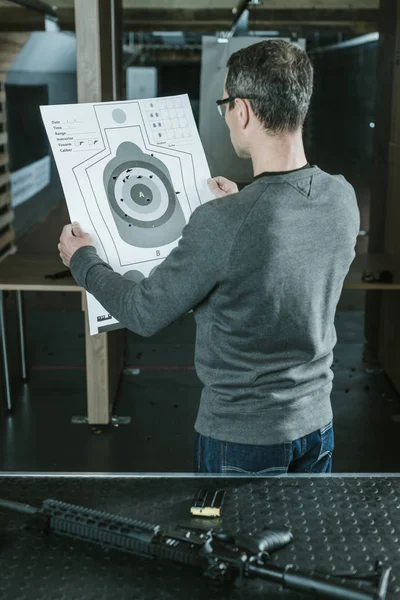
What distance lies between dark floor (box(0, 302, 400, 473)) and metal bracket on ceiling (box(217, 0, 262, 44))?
1660 millimetres

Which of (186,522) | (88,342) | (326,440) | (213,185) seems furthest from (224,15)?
(186,522)

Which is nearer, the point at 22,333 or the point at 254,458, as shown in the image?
the point at 254,458

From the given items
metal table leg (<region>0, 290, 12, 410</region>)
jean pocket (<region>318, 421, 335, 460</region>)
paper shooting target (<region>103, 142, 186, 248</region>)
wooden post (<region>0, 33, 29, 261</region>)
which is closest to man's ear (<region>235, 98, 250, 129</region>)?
paper shooting target (<region>103, 142, 186, 248</region>)

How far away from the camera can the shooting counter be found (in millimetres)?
1121

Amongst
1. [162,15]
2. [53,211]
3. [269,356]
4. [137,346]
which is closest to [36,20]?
[162,15]

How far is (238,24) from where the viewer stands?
14.4 ft

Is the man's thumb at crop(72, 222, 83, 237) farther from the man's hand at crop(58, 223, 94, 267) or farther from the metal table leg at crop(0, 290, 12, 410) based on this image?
the metal table leg at crop(0, 290, 12, 410)

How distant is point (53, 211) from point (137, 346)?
96 cm

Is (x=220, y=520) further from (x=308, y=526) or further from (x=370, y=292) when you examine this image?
(x=370, y=292)

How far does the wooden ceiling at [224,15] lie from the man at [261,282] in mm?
3073

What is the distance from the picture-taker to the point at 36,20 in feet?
14.6

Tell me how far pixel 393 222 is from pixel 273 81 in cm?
323

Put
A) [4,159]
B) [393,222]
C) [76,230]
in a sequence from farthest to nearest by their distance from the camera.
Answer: [4,159] < [393,222] < [76,230]

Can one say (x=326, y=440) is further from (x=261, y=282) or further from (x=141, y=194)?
(x=141, y=194)
